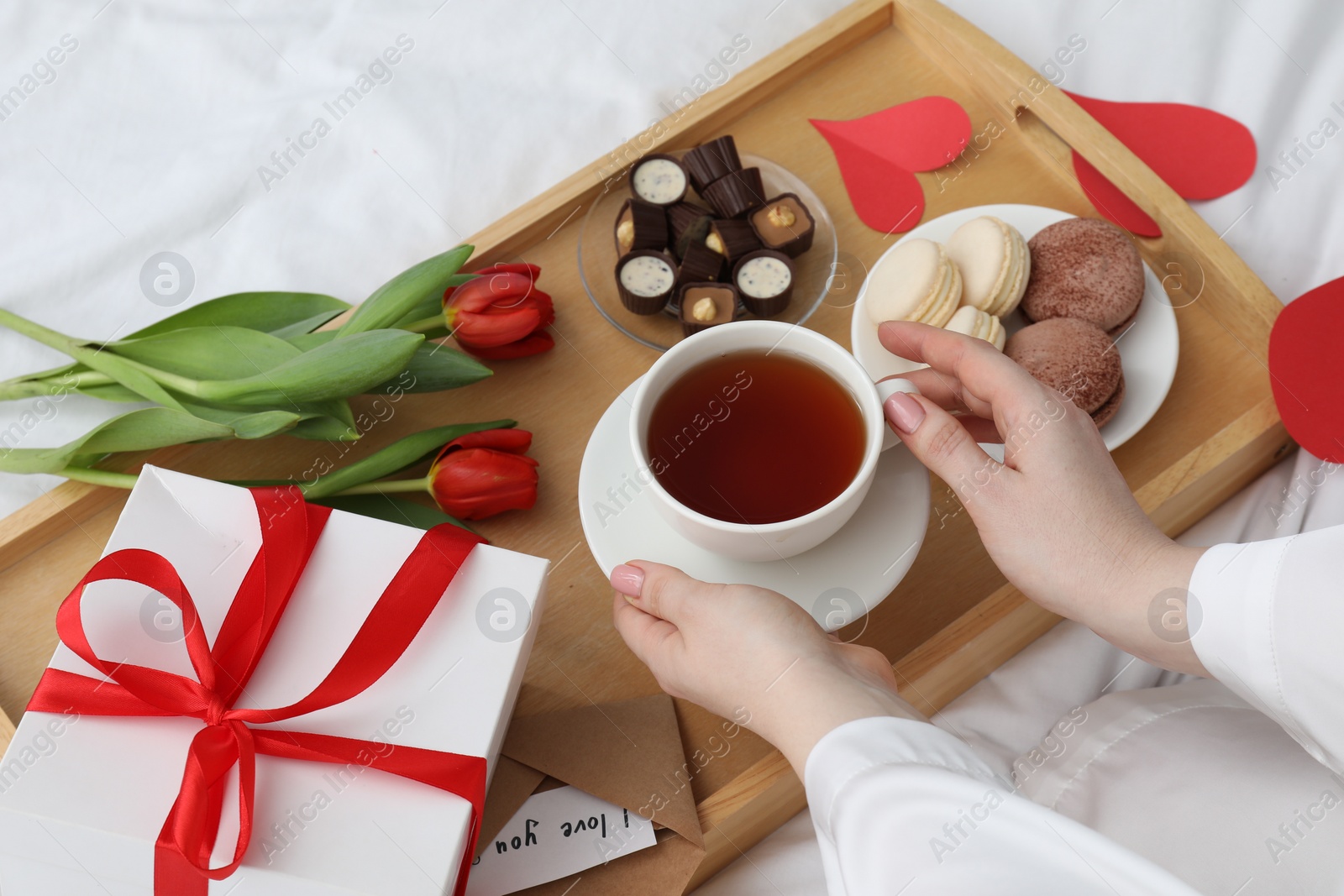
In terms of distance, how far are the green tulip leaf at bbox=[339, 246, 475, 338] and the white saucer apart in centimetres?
26

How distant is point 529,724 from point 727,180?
0.62 meters

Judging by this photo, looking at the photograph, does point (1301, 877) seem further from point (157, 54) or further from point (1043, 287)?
point (157, 54)

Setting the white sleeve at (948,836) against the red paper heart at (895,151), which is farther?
the red paper heart at (895,151)

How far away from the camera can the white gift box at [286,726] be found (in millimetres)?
665

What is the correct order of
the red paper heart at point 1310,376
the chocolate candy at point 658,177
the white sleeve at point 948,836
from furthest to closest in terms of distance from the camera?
1. the chocolate candy at point 658,177
2. the red paper heart at point 1310,376
3. the white sleeve at point 948,836

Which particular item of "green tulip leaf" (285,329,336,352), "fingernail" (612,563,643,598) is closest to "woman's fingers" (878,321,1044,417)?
"fingernail" (612,563,643,598)

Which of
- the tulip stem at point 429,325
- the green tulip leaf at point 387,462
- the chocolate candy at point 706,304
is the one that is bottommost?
the green tulip leaf at point 387,462

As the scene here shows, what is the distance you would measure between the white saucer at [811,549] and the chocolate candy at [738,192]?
0.35 metres

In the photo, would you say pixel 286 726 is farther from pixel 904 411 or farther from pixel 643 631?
pixel 904 411

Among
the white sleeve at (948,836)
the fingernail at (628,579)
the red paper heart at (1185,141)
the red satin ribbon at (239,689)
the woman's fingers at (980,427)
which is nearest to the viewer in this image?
the white sleeve at (948,836)

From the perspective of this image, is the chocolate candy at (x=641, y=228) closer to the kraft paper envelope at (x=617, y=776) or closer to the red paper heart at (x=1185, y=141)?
the kraft paper envelope at (x=617, y=776)

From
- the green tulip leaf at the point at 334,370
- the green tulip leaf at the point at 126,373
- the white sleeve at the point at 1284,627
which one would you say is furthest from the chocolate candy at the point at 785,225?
the green tulip leaf at the point at 126,373

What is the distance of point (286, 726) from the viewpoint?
28.0 inches

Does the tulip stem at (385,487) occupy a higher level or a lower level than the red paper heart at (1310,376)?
higher
